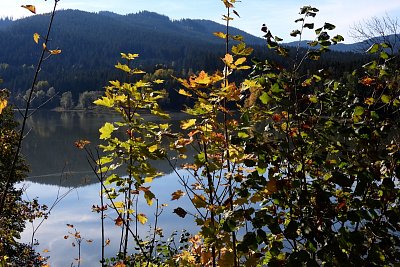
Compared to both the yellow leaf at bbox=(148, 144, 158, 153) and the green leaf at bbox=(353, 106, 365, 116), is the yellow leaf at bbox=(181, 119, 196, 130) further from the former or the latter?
the green leaf at bbox=(353, 106, 365, 116)

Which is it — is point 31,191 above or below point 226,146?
below

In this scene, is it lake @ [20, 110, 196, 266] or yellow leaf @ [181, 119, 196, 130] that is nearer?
yellow leaf @ [181, 119, 196, 130]

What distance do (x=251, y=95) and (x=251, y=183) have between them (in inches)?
31.0

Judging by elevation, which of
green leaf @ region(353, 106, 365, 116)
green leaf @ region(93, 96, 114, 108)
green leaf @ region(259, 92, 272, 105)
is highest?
green leaf @ region(259, 92, 272, 105)

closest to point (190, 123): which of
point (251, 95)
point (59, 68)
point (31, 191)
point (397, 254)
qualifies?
point (251, 95)

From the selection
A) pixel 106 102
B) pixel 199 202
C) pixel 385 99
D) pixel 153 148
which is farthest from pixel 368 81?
pixel 106 102

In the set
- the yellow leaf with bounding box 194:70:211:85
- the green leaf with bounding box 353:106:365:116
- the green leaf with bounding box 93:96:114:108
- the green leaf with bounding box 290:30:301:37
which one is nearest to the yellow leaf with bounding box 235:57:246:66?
the yellow leaf with bounding box 194:70:211:85

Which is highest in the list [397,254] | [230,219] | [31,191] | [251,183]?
[251,183]

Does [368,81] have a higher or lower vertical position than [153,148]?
higher

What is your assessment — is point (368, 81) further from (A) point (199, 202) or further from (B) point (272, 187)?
(A) point (199, 202)

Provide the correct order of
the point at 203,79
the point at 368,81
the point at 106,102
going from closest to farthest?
the point at 203,79
the point at 368,81
the point at 106,102

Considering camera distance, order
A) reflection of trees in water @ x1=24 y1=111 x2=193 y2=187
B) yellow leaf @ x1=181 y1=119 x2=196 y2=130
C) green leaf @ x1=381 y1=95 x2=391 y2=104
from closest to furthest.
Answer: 1. green leaf @ x1=381 y1=95 x2=391 y2=104
2. yellow leaf @ x1=181 y1=119 x2=196 y2=130
3. reflection of trees in water @ x1=24 y1=111 x2=193 y2=187

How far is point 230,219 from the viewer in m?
1.73

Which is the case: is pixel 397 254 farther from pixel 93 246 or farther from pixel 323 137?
pixel 93 246
